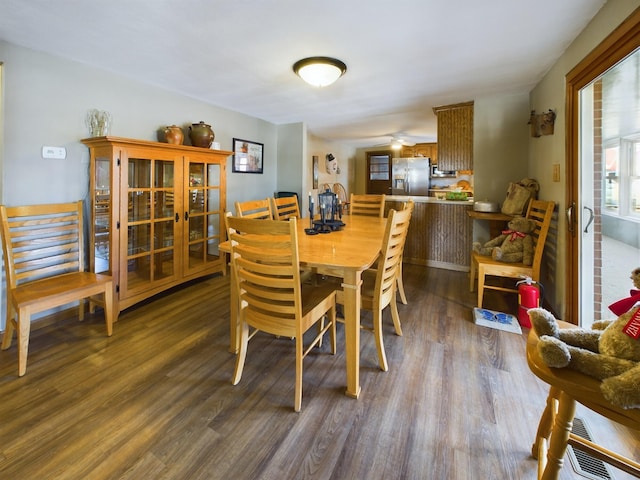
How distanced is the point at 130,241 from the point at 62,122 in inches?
42.2

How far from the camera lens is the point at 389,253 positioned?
1.81m

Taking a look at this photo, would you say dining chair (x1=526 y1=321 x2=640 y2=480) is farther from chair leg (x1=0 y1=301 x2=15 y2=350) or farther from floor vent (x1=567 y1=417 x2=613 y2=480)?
chair leg (x1=0 y1=301 x2=15 y2=350)

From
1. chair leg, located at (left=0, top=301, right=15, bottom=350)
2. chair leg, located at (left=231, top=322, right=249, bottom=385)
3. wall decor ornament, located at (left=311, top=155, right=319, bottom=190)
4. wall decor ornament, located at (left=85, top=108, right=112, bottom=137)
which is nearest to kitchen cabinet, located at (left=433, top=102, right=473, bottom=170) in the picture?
wall decor ornament, located at (left=311, top=155, right=319, bottom=190)

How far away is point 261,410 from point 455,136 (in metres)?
3.70

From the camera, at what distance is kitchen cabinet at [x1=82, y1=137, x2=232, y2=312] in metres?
2.55

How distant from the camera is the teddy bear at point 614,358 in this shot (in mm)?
762

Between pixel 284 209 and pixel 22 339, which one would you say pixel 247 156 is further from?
pixel 22 339

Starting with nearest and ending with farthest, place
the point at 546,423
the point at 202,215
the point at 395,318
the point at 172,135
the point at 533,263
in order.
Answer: the point at 546,423 < the point at 395,318 < the point at 533,263 < the point at 172,135 < the point at 202,215

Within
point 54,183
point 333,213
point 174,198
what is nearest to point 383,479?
point 333,213

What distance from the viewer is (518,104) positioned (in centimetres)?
351

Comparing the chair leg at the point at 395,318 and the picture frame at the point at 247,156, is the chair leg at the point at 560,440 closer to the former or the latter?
the chair leg at the point at 395,318

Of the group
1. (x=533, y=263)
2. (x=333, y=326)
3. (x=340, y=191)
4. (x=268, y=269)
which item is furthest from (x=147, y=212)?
(x=340, y=191)

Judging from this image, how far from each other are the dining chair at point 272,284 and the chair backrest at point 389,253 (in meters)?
0.34

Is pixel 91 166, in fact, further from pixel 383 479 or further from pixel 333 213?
pixel 383 479
